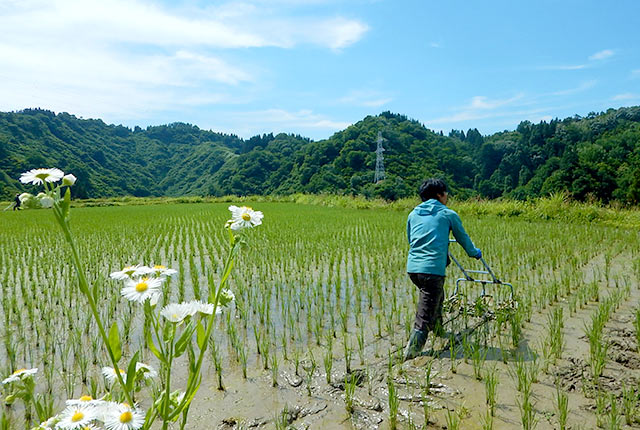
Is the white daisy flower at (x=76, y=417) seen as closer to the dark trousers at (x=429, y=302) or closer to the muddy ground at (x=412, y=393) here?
the muddy ground at (x=412, y=393)

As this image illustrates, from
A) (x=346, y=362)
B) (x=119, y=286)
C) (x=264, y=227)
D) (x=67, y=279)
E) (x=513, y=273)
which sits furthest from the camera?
(x=264, y=227)

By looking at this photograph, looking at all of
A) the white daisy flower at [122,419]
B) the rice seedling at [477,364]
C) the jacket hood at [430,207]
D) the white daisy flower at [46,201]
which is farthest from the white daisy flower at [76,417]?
the jacket hood at [430,207]

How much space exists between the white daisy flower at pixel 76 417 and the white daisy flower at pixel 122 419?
43mm

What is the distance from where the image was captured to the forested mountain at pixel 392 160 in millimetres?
28247

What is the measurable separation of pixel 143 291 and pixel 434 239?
105 inches

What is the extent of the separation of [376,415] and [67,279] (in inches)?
213

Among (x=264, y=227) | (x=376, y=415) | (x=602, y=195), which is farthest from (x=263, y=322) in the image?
(x=602, y=195)

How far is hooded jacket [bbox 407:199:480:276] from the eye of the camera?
3.39 metres

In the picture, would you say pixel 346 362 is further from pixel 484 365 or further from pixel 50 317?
pixel 50 317

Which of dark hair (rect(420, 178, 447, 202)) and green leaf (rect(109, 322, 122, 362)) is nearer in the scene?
green leaf (rect(109, 322, 122, 362))

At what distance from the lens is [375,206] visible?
21.7 m

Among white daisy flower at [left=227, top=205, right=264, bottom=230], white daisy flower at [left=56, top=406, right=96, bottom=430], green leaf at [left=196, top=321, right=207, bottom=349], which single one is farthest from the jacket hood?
white daisy flower at [left=56, top=406, right=96, bottom=430]

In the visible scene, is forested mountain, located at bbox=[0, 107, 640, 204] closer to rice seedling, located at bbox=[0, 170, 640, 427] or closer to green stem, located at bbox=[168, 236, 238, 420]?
rice seedling, located at bbox=[0, 170, 640, 427]

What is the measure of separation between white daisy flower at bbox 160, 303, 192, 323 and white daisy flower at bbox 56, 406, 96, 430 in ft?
1.04
